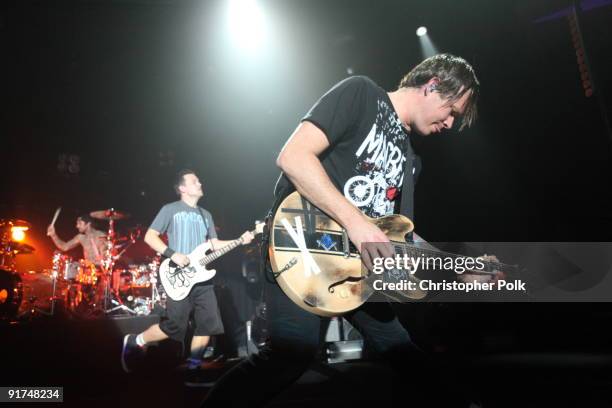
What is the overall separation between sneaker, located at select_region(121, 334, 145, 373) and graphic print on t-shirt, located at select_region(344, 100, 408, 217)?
383cm

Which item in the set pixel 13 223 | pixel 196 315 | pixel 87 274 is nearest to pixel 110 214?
pixel 87 274

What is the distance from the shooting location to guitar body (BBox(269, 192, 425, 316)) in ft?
4.96

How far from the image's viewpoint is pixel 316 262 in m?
1.57

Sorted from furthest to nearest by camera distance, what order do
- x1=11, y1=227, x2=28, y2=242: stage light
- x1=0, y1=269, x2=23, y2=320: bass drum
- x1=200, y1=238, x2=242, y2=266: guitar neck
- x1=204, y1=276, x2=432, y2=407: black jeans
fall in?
x1=11, y1=227, x2=28, y2=242: stage light, x1=0, y1=269, x2=23, y2=320: bass drum, x1=200, y1=238, x2=242, y2=266: guitar neck, x1=204, y1=276, x2=432, y2=407: black jeans

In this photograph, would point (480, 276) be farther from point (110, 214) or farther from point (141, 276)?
point (110, 214)

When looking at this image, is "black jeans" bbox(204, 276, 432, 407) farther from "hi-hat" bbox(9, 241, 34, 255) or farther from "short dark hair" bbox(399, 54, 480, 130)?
"hi-hat" bbox(9, 241, 34, 255)

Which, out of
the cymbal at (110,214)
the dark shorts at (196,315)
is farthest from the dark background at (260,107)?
the dark shorts at (196,315)

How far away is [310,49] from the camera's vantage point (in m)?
7.36

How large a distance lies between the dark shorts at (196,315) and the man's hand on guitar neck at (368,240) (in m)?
3.77

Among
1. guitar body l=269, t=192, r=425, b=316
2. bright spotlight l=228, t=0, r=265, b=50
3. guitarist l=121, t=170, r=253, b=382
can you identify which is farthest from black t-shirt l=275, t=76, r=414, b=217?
bright spotlight l=228, t=0, r=265, b=50

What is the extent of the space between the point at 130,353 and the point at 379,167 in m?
3.97

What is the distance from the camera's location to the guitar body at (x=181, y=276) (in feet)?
16.0

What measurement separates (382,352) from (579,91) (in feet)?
19.7

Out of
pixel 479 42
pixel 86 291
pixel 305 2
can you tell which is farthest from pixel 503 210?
pixel 86 291
